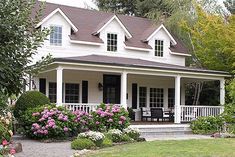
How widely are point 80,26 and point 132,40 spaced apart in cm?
347

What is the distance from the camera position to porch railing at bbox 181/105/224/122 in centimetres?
2284

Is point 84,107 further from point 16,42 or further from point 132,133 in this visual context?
point 16,42

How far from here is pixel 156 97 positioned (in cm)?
2616

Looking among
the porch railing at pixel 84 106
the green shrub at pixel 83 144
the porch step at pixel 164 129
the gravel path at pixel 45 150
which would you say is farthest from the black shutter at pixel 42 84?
the green shrub at pixel 83 144

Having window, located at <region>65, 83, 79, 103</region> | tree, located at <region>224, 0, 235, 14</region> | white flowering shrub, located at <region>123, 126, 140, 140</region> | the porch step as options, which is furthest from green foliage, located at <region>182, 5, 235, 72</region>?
tree, located at <region>224, 0, 235, 14</region>

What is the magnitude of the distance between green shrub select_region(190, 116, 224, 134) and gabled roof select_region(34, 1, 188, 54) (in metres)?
6.16

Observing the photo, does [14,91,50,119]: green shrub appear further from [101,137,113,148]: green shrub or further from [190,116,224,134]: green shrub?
[190,116,224,134]: green shrub

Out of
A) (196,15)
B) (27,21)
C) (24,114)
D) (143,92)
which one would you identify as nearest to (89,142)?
(24,114)

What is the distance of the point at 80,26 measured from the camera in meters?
24.8

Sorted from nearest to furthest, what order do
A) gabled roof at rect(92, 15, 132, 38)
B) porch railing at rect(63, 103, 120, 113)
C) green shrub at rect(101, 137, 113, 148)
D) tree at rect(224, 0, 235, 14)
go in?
green shrub at rect(101, 137, 113, 148)
porch railing at rect(63, 103, 120, 113)
gabled roof at rect(92, 15, 132, 38)
tree at rect(224, 0, 235, 14)

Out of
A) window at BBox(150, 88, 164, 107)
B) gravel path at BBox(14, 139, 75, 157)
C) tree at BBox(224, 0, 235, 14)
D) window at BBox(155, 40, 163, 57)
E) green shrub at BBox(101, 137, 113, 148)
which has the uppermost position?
tree at BBox(224, 0, 235, 14)

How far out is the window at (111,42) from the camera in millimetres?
24458

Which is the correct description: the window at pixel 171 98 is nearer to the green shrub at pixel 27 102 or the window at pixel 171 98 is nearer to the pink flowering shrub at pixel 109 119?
the pink flowering shrub at pixel 109 119

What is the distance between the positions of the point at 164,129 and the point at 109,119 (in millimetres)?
4539
